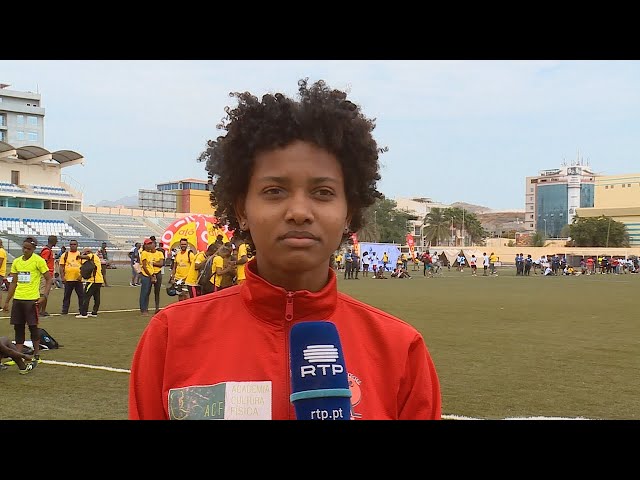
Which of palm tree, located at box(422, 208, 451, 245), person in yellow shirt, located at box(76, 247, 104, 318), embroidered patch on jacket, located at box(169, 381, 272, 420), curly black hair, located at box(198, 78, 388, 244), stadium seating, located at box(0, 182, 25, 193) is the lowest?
person in yellow shirt, located at box(76, 247, 104, 318)

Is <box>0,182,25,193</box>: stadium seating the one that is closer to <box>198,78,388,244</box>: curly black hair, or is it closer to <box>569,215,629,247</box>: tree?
<box>569,215,629,247</box>: tree

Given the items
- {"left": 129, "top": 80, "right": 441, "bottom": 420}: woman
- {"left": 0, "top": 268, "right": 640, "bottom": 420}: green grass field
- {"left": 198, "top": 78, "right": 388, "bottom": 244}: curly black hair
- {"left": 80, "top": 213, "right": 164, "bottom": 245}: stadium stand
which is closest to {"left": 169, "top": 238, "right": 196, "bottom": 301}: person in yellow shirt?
{"left": 0, "top": 268, "right": 640, "bottom": 420}: green grass field

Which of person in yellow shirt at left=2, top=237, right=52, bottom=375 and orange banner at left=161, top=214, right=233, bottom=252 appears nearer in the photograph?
person in yellow shirt at left=2, top=237, right=52, bottom=375

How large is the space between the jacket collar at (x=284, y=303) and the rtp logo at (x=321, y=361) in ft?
0.73

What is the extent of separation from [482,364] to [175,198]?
11466 centimetres

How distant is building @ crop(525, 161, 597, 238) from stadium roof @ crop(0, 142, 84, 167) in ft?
351

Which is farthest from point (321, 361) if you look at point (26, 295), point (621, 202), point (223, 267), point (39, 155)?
point (621, 202)

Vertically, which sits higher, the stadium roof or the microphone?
the stadium roof

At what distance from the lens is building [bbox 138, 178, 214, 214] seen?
11125 centimetres

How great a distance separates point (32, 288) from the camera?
34.1 ft

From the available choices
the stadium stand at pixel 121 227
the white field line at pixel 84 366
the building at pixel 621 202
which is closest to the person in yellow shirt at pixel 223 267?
the white field line at pixel 84 366

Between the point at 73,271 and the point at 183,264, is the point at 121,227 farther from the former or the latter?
the point at 183,264
